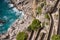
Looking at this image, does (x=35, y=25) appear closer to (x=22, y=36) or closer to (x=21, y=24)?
(x=22, y=36)

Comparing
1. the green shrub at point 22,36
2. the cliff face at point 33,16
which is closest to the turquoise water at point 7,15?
the cliff face at point 33,16

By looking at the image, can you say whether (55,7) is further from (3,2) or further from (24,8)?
(3,2)

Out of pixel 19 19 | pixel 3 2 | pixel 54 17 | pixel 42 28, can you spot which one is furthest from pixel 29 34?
pixel 3 2

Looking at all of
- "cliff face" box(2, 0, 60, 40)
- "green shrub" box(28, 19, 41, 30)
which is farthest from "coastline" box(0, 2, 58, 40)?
"green shrub" box(28, 19, 41, 30)

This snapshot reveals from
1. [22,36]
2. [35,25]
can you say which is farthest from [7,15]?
[35,25]

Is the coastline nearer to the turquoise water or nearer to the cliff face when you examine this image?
the cliff face

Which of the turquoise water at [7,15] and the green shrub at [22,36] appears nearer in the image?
the green shrub at [22,36]

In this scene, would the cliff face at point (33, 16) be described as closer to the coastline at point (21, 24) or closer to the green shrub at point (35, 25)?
the coastline at point (21, 24)

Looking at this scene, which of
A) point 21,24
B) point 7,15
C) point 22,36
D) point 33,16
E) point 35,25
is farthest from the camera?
point 7,15
